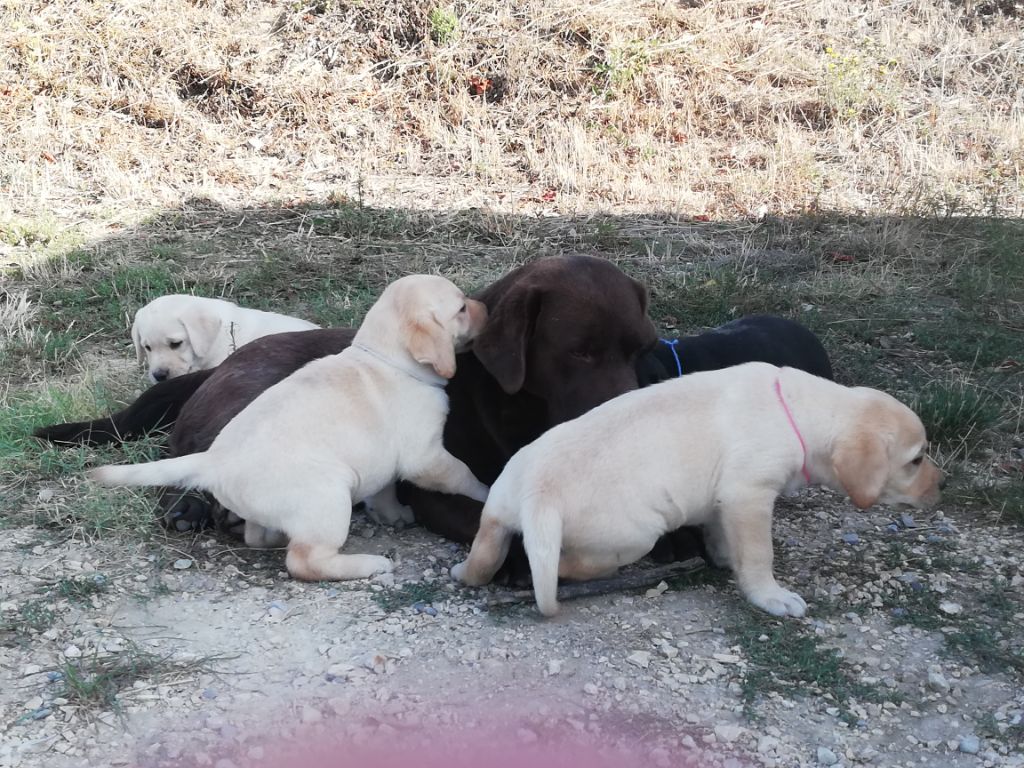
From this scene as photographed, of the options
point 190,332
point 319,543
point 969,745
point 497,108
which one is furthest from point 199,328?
point 497,108

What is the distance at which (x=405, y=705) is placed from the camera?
3.23 metres

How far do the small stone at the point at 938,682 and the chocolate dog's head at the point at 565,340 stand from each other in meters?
1.50

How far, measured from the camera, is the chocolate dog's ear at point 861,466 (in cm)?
372

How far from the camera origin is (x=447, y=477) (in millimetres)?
4285

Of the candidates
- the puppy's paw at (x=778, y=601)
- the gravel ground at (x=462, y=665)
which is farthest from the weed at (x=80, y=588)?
the puppy's paw at (x=778, y=601)

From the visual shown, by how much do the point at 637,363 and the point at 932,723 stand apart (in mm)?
1805

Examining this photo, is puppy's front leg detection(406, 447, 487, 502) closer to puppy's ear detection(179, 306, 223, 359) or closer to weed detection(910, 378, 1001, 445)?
puppy's ear detection(179, 306, 223, 359)

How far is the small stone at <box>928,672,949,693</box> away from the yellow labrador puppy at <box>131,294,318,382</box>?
363 cm

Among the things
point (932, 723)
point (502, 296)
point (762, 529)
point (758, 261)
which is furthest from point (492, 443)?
point (758, 261)

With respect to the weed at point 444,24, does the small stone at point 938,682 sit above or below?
below

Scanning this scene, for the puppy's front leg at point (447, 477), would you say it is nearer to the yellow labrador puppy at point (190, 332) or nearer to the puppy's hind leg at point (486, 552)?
the puppy's hind leg at point (486, 552)

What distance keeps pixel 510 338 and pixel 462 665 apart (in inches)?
52.2

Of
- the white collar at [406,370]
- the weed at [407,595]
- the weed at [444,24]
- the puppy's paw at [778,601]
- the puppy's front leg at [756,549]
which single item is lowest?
the weed at [407,595]

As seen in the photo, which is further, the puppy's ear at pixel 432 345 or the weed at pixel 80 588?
the puppy's ear at pixel 432 345
